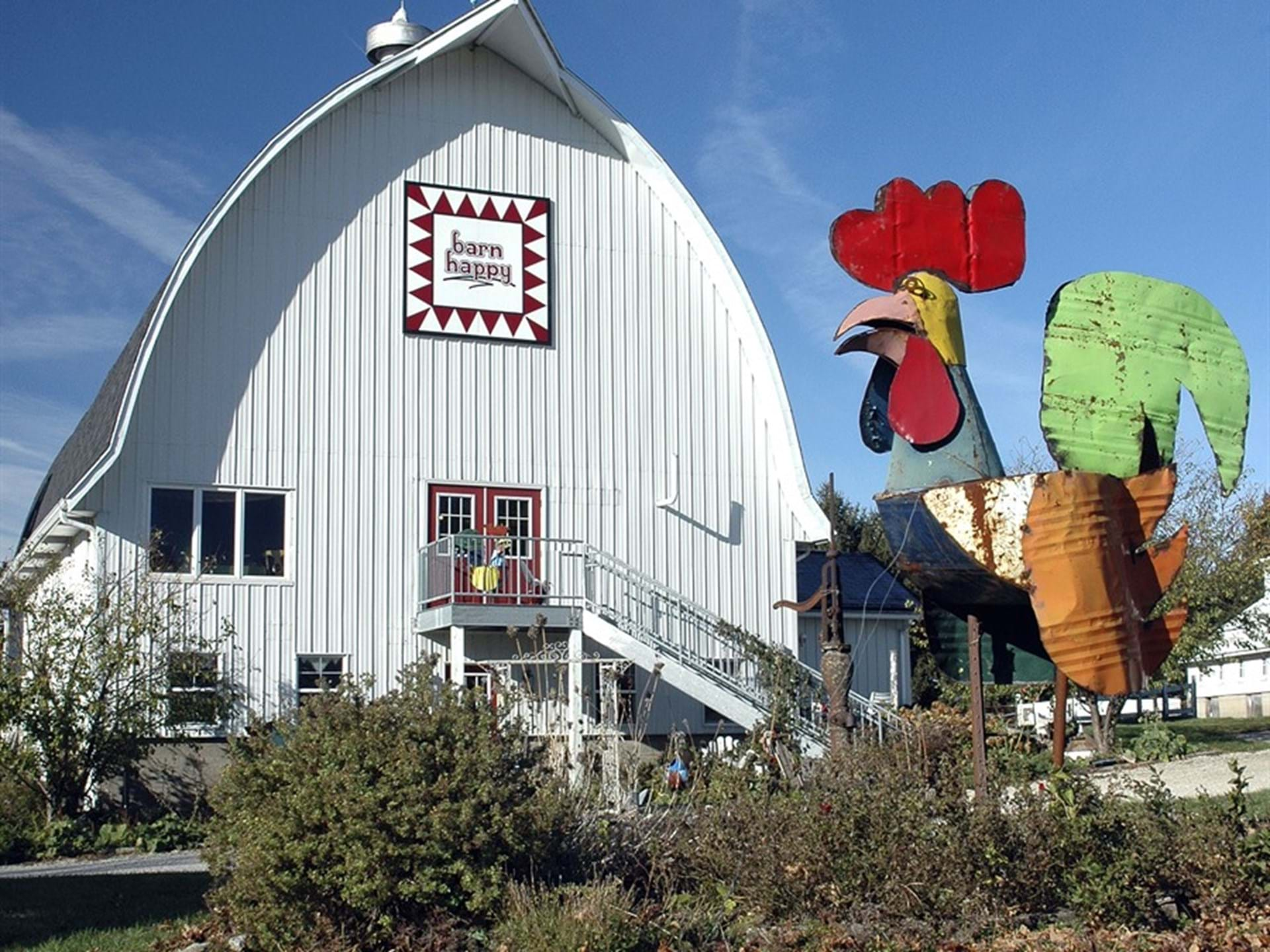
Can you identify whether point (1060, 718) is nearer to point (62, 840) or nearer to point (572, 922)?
point (572, 922)

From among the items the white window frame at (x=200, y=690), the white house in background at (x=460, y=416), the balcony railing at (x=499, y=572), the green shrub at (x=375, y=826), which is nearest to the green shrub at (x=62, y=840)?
the white window frame at (x=200, y=690)

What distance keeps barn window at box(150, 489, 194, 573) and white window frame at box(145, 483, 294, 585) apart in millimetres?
34

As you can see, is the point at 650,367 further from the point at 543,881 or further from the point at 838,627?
the point at 543,881

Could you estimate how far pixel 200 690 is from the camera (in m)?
18.6

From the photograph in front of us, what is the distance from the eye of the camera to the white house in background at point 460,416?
19125 millimetres

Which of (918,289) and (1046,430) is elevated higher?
(918,289)

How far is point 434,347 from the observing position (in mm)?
20734

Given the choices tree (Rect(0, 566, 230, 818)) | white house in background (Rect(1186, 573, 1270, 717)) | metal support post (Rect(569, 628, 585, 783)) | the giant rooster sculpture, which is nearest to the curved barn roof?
tree (Rect(0, 566, 230, 818))

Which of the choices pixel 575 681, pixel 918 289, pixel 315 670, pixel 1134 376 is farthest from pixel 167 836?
pixel 1134 376

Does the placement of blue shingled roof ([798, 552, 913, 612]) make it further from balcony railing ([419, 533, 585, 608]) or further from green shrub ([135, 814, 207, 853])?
green shrub ([135, 814, 207, 853])

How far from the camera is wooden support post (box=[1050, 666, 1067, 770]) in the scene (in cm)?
932

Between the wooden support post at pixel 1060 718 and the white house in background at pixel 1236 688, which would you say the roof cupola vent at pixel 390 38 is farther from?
the white house in background at pixel 1236 688

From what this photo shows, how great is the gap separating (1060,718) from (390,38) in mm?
19342

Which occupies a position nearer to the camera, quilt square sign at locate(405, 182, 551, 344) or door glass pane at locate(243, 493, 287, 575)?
door glass pane at locate(243, 493, 287, 575)
